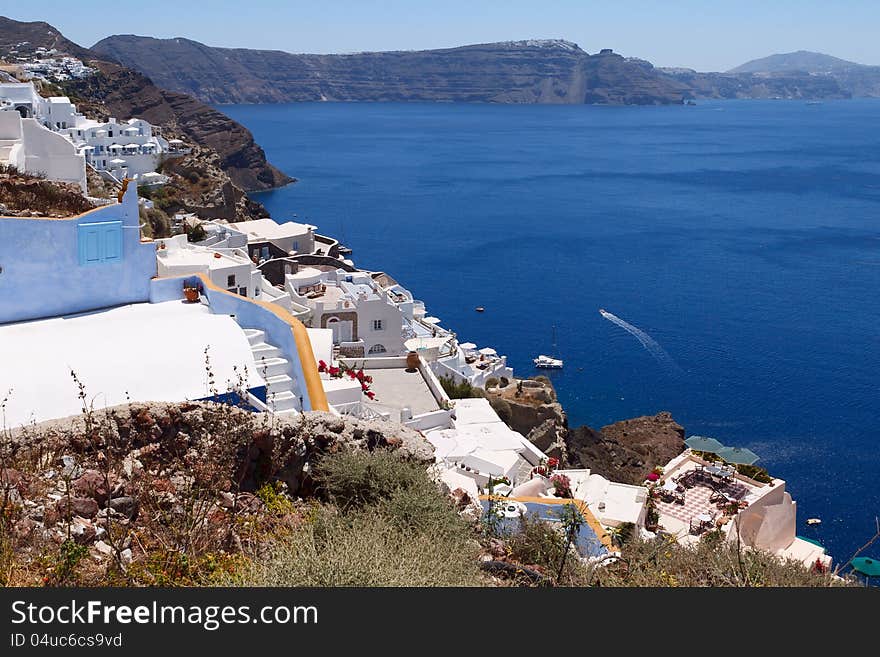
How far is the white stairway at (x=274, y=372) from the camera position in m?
9.00

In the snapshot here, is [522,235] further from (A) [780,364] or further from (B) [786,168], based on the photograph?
(B) [786,168]

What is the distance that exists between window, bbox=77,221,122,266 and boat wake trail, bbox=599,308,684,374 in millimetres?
30515

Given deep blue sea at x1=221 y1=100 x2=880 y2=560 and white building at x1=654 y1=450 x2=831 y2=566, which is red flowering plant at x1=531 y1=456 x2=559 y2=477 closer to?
white building at x1=654 y1=450 x2=831 y2=566

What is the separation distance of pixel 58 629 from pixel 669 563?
4238 mm

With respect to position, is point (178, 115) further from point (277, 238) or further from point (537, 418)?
point (537, 418)

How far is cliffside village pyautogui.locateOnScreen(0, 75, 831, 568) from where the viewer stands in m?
8.58

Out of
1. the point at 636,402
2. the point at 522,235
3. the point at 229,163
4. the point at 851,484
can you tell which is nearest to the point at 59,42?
the point at 229,163

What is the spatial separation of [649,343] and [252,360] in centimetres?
3359

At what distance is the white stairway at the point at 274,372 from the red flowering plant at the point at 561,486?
6.06 meters

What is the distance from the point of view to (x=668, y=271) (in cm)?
5384

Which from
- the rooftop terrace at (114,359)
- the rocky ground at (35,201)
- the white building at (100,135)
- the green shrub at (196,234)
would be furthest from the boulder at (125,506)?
the white building at (100,135)

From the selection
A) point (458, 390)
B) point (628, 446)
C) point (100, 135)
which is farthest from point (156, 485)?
point (100, 135)

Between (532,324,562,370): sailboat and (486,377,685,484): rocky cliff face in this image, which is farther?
(532,324,562,370): sailboat

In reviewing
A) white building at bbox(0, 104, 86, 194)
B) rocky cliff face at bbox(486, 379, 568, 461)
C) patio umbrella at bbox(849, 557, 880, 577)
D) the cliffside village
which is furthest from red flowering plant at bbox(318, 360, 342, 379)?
rocky cliff face at bbox(486, 379, 568, 461)
